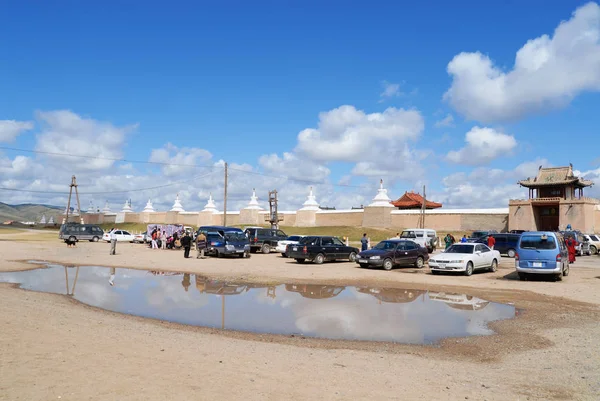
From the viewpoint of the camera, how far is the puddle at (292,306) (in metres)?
10.1

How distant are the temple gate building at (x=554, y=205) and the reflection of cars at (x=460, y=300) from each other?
136 ft

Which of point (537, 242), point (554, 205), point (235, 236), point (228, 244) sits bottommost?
point (228, 244)

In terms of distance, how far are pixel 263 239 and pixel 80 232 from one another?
24977 millimetres

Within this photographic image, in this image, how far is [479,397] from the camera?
571 centimetres

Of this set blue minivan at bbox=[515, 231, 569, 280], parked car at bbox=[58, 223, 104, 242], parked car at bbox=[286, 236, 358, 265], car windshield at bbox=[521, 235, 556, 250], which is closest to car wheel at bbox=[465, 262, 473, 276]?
Result: blue minivan at bbox=[515, 231, 569, 280]

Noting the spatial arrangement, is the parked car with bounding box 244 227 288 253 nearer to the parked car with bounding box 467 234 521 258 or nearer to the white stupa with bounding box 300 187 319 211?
the parked car with bounding box 467 234 521 258

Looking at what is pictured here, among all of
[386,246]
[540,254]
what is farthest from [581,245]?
[540,254]

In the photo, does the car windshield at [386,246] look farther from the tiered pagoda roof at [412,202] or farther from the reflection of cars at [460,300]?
the tiered pagoda roof at [412,202]

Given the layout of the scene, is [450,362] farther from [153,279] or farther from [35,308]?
[153,279]

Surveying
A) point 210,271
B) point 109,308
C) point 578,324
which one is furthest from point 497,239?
point 109,308

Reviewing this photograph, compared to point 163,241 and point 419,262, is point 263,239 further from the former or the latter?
point 419,262

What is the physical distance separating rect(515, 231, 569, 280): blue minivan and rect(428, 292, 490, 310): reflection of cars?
4934 mm

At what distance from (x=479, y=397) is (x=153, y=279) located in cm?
1506

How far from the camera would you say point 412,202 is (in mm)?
71688
